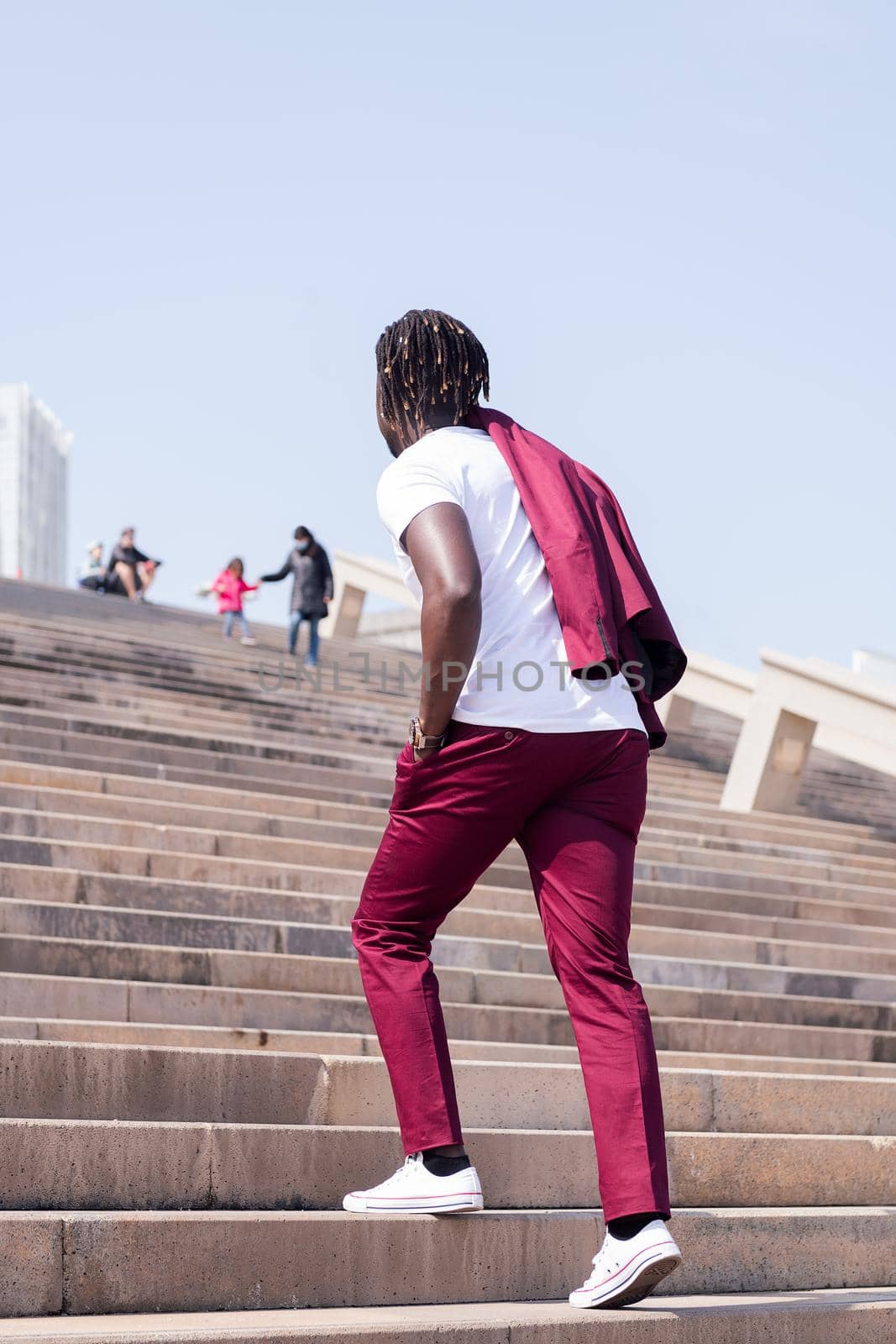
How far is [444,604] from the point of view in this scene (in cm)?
264

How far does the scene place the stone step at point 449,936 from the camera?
15.1 feet

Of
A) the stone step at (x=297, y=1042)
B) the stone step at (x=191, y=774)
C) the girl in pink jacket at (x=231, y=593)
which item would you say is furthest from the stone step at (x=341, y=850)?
the girl in pink jacket at (x=231, y=593)

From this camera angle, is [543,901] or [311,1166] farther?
A: [311,1166]

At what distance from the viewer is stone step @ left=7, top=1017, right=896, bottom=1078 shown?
363 centimetres

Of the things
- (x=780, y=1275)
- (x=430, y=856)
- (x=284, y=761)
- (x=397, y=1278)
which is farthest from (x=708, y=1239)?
(x=284, y=761)

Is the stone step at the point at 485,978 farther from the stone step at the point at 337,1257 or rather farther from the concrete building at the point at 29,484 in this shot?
the concrete building at the point at 29,484

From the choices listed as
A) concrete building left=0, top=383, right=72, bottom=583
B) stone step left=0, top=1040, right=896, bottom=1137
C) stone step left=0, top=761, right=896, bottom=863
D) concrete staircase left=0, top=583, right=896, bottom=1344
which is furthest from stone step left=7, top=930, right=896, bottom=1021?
concrete building left=0, top=383, right=72, bottom=583

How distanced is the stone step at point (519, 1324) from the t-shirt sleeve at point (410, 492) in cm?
132

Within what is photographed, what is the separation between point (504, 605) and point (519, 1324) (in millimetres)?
1218

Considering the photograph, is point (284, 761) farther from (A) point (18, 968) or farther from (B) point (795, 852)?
(A) point (18, 968)

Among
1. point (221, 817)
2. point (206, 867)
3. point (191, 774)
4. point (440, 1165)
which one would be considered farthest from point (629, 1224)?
point (191, 774)

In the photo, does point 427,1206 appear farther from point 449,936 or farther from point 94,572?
point 94,572

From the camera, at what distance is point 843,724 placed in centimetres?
908

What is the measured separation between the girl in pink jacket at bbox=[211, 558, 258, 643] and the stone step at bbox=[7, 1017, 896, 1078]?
10.7m
